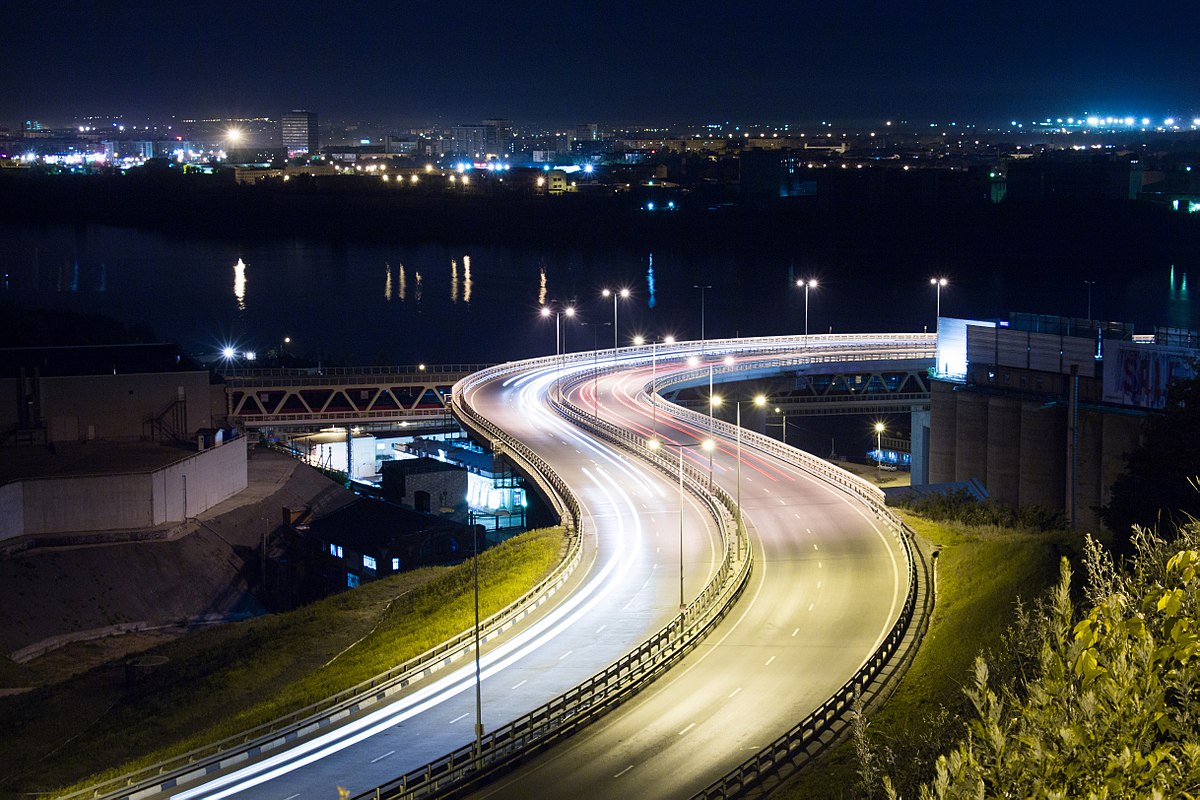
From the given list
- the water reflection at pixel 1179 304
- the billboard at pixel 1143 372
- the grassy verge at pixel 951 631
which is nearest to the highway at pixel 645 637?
the grassy verge at pixel 951 631

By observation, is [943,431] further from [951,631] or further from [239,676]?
[239,676]

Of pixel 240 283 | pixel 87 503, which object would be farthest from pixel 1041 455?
pixel 240 283

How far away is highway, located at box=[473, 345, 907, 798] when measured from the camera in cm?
1575

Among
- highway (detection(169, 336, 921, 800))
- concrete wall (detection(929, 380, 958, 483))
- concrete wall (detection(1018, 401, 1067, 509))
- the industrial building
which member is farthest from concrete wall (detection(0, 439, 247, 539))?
concrete wall (detection(1018, 401, 1067, 509))

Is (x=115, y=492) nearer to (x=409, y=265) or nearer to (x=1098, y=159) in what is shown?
(x=409, y=265)

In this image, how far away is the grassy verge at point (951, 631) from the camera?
14812 millimetres

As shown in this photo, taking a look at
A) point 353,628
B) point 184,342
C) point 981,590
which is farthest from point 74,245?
point 981,590

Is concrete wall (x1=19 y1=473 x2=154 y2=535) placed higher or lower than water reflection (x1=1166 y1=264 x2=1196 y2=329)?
lower

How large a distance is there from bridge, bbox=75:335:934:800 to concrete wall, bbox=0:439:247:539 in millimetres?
A: 11229

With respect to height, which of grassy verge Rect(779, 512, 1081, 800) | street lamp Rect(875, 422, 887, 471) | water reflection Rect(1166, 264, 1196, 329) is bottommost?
street lamp Rect(875, 422, 887, 471)

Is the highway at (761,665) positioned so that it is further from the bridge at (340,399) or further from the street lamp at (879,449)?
the bridge at (340,399)

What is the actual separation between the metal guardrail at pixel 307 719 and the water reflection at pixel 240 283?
78735 millimetres

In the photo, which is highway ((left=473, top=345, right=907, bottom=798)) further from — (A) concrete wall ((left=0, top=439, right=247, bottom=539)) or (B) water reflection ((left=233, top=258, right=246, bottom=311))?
(B) water reflection ((left=233, top=258, right=246, bottom=311))

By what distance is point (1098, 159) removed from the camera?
174625mm
